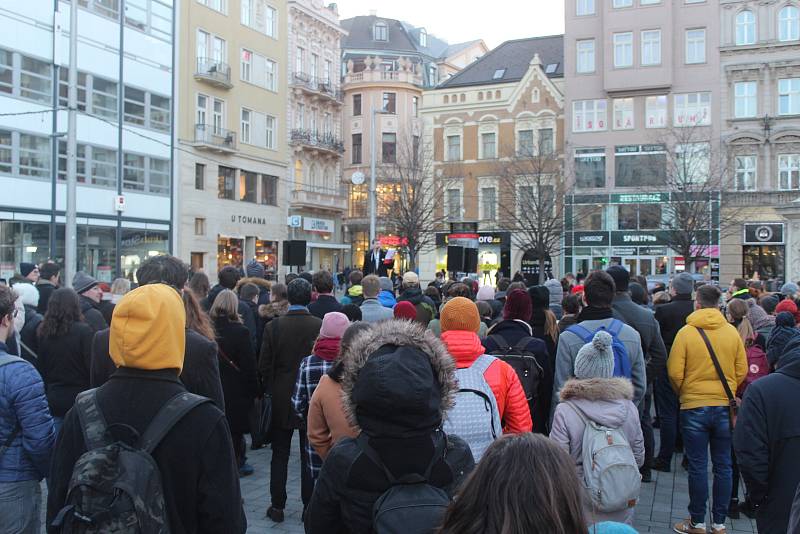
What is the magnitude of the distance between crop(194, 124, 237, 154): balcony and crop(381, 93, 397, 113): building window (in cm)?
2030

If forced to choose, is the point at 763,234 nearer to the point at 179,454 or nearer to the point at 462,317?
the point at 462,317

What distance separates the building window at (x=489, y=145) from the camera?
47.5m

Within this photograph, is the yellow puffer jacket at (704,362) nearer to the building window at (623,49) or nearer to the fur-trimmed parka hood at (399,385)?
the fur-trimmed parka hood at (399,385)

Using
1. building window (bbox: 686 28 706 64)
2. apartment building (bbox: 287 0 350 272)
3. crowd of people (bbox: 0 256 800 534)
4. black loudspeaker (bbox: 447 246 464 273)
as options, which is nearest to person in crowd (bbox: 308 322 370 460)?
crowd of people (bbox: 0 256 800 534)

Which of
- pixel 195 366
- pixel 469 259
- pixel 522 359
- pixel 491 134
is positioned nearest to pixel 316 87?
pixel 491 134

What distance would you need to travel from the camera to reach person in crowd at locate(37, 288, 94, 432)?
573 centimetres

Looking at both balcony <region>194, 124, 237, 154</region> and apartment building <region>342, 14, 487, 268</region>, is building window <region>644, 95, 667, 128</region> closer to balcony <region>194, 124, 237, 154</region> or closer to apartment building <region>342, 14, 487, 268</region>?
apartment building <region>342, 14, 487, 268</region>

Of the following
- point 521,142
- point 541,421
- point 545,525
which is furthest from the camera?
point 521,142

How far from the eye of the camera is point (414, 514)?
237 cm

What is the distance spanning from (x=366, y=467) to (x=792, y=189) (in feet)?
141

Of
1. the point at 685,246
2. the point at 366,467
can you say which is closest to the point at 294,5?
→ the point at 685,246

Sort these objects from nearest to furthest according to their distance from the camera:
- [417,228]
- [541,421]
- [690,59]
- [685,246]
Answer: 1. [541,421]
2. [685,246]
3. [417,228]
4. [690,59]

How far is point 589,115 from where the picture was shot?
144 ft

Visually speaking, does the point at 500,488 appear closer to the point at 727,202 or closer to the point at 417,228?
the point at 417,228
